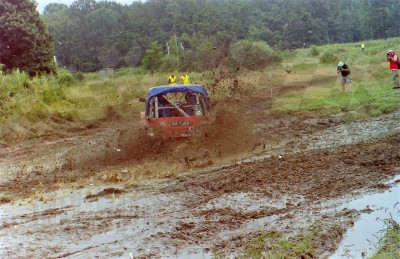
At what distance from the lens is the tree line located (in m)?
66.6

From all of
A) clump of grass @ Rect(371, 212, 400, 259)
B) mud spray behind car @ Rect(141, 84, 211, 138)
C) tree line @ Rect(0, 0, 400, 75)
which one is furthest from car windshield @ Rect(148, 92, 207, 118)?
tree line @ Rect(0, 0, 400, 75)

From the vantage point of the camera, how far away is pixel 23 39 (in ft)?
98.9

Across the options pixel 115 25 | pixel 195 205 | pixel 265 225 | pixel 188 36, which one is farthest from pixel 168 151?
pixel 115 25

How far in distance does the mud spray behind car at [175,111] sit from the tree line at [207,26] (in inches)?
1713

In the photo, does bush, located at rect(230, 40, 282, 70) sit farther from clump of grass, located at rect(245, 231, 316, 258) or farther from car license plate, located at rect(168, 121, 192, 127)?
clump of grass, located at rect(245, 231, 316, 258)

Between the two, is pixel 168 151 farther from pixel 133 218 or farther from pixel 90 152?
pixel 133 218

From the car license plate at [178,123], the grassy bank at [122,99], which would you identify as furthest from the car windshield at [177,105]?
the grassy bank at [122,99]

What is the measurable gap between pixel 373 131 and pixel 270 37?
53234mm

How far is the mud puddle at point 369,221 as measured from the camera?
6.05 metres

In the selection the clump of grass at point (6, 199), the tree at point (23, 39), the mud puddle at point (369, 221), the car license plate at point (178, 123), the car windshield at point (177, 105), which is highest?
the tree at point (23, 39)

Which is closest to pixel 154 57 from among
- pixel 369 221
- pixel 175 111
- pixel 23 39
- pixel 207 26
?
pixel 207 26

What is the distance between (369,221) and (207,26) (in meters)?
60.7

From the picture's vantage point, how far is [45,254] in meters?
6.23

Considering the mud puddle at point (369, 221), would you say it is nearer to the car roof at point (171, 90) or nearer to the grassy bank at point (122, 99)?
the car roof at point (171, 90)
